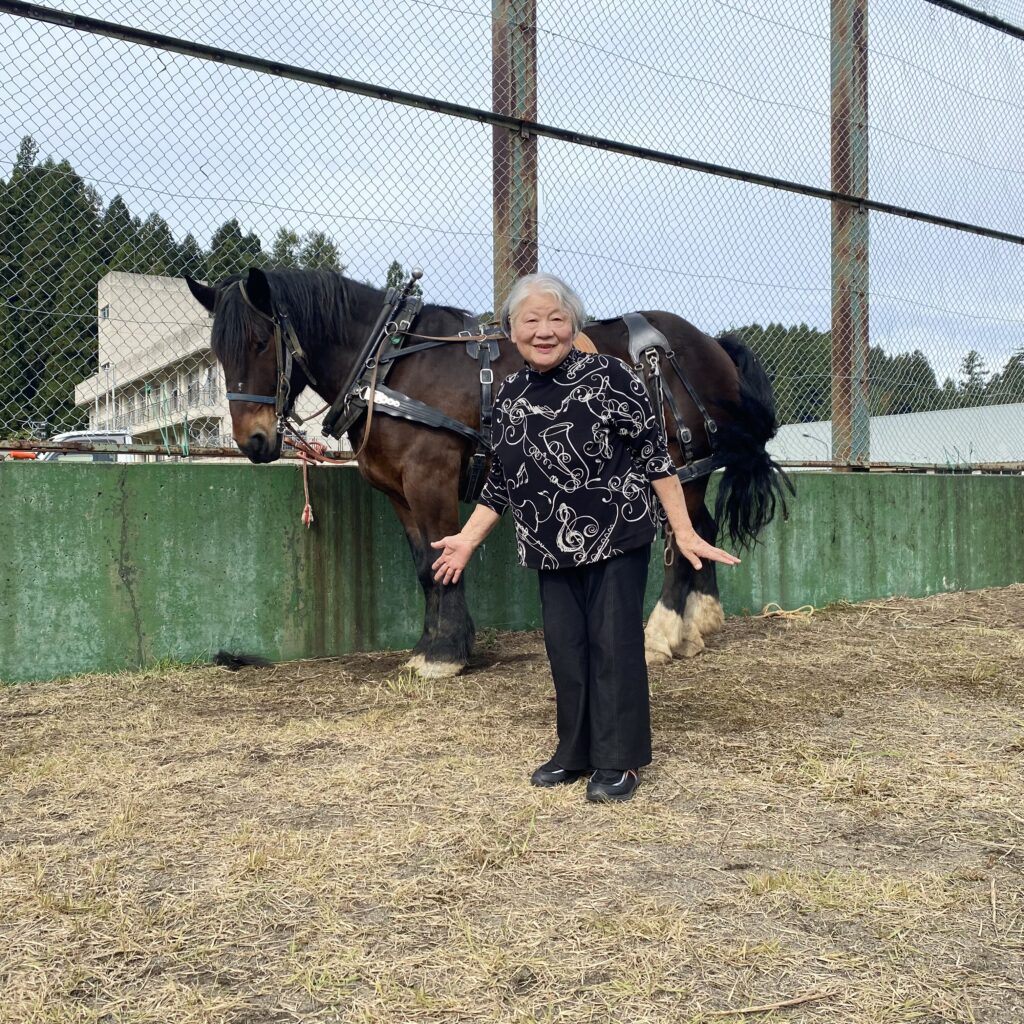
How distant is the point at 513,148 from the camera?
5.89 meters

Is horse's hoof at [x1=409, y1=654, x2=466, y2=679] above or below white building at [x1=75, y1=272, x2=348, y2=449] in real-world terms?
below

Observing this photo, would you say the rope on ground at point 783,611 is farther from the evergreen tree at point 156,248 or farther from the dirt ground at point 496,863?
the evergreen tree at point 156,248

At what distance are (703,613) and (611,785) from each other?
9.11 ft

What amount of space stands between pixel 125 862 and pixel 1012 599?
7.42 metres

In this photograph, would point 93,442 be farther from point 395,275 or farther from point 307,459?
point 395,275

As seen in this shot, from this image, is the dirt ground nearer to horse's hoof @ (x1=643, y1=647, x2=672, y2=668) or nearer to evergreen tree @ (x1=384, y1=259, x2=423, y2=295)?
horse's hoof @ (x1=643, y1=647, x2=672, y2=668)

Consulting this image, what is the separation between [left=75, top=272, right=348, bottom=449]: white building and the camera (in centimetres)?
503

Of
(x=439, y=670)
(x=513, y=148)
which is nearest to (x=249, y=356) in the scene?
(x=439, y=670)

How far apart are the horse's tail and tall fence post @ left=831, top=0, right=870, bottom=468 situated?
7.24 ft

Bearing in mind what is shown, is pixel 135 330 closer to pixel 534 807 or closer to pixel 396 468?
pixel 396 468

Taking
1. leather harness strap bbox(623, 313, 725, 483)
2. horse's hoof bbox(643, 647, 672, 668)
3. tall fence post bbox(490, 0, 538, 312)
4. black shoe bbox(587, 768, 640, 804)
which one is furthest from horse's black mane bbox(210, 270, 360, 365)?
black shoe bbox(587, 768, 640, 804)

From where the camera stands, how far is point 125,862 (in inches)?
94.2

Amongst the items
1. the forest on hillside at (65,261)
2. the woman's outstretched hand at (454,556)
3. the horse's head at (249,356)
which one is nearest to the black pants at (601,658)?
the woman's outstretched hand at (454,556)

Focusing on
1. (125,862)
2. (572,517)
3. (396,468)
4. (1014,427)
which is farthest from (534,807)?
(1014,427)
